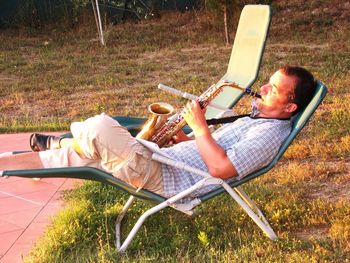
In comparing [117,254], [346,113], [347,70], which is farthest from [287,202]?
[347,70]

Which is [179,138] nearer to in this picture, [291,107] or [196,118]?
[196,118]

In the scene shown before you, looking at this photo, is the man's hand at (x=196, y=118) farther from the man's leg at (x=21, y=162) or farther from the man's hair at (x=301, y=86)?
the man's leg at (x=21, y=162)

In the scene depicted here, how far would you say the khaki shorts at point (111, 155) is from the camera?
324 centimetres

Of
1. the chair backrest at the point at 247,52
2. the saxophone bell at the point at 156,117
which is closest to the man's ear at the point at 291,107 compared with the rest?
the saxophone bell at the point at 156,117

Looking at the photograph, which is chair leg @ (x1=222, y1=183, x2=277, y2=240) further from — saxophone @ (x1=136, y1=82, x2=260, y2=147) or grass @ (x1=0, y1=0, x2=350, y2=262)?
saxophone @ (x1=136, y1=82, x2=260, y2=147)

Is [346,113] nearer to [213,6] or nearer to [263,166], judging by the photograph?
[263,166]

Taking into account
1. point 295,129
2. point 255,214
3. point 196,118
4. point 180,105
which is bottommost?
point 180,105

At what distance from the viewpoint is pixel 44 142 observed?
3824 millimetres


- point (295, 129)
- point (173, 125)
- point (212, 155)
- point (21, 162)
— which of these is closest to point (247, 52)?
point (173, 125)

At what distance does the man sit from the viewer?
3275 millimetres

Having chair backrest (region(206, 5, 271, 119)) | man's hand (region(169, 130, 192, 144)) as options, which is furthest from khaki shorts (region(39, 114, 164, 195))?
Answer: chair backrest (region(206, 5, 271, 119))

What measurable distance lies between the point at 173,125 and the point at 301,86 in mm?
709

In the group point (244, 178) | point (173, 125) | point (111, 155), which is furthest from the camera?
point (173, 125)

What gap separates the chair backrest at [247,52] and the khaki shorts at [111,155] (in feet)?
3.58
